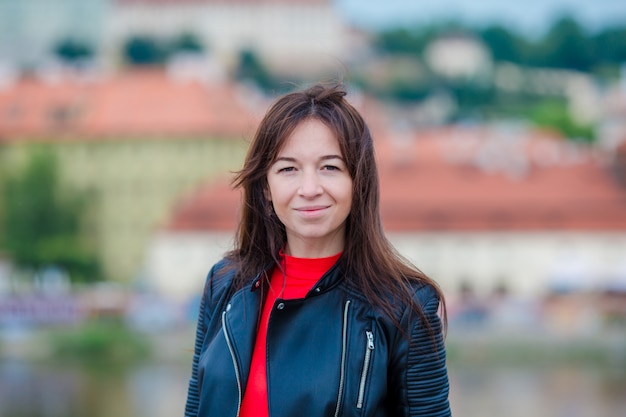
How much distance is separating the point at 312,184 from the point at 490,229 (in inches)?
889

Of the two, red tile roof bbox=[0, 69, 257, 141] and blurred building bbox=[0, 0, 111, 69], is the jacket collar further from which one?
blurred building bbox=[0, 0, 111, 69]

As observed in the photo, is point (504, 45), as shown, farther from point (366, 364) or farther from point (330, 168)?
point (366, 364)

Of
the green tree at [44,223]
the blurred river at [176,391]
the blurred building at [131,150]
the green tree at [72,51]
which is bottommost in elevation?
the blurred river at [176,391]

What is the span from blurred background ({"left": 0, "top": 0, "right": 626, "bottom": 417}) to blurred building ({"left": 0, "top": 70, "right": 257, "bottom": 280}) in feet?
0.16

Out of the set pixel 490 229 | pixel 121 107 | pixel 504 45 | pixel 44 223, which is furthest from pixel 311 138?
pixel 504 45

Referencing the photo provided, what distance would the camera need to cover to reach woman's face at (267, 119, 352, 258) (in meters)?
1.29

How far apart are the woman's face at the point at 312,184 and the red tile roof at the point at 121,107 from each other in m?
25.2

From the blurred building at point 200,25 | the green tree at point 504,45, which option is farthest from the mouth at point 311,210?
the green tree at point 504,45

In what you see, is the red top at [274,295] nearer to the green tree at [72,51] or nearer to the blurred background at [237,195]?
the blurred background at [237,195]

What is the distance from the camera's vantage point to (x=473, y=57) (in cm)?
4050

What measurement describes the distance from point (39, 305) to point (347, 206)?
20.6 meters

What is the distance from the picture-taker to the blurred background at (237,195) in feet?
61.4

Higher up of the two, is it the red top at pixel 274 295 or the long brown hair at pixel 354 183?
the long brown hair at pixel 354 183

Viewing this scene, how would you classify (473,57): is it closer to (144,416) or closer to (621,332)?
(621,332)
